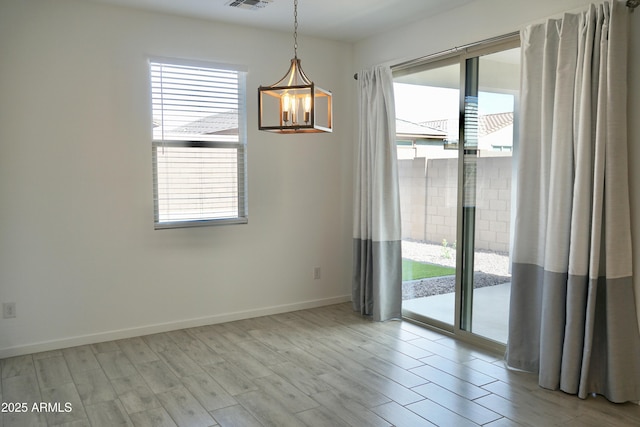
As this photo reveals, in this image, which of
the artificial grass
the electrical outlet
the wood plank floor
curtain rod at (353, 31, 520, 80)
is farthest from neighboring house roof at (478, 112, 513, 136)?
the electrical outlet

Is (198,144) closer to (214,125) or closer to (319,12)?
(214,125)

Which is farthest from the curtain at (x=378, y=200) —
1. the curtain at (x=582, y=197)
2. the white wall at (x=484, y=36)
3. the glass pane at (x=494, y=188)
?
the curtain at (x=582, y=197)

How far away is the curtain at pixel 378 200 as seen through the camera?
4.64 m

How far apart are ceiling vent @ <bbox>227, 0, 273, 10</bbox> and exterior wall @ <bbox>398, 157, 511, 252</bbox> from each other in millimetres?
1836

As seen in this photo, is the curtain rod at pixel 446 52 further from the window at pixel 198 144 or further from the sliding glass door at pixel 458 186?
the window at pixel 198 144

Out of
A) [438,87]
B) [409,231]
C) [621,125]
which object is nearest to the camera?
[621,125]

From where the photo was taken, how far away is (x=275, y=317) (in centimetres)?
487

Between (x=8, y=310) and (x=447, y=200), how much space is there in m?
3.55

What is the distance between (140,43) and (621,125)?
140 inches

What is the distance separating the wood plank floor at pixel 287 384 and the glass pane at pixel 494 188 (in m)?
0.35

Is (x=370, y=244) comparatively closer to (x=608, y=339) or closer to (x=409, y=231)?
(x=409, y=231)

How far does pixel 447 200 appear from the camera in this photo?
169 inches

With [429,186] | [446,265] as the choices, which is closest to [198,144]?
[429,186]

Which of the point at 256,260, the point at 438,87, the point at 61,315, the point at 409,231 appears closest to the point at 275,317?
the point at 256,260
